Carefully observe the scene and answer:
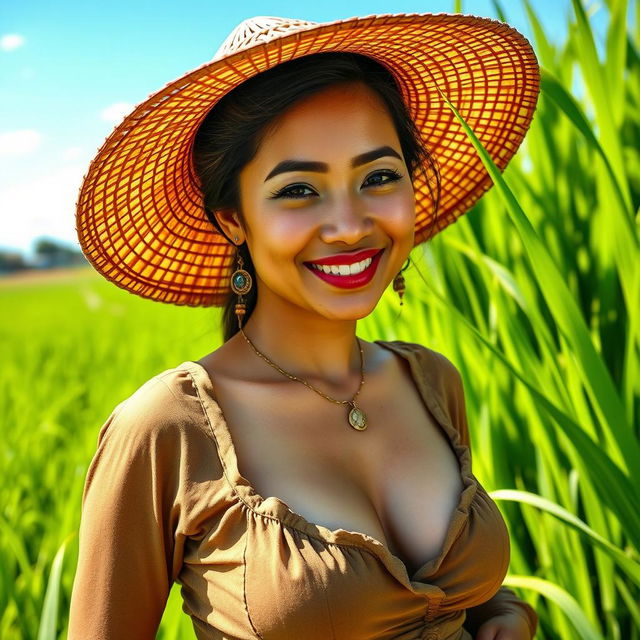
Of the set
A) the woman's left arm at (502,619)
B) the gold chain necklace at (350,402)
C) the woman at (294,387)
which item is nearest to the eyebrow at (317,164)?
the woman at (294,387)

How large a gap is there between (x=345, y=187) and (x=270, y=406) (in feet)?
0.94

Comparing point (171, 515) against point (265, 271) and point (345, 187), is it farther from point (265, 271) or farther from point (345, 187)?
point (345, 187)

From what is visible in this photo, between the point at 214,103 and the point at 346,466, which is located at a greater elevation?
the point at 214,103

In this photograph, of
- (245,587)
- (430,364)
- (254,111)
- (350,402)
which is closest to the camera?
(245,587)

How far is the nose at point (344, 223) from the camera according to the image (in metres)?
0.99

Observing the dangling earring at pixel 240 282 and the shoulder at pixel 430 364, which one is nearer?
the dangling earring at pixel 240 282

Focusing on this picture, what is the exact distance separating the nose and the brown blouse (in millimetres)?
248

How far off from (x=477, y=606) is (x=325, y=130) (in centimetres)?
71

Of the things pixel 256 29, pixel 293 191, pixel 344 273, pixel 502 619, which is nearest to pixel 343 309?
A: pixel 344 273

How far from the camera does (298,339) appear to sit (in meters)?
1.16

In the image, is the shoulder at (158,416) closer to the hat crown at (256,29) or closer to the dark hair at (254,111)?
the dark hair at (254,111)

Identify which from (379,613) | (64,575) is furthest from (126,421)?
(64,575)

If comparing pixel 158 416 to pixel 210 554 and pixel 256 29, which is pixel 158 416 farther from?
pixel 256 29

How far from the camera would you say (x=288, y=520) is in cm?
93
